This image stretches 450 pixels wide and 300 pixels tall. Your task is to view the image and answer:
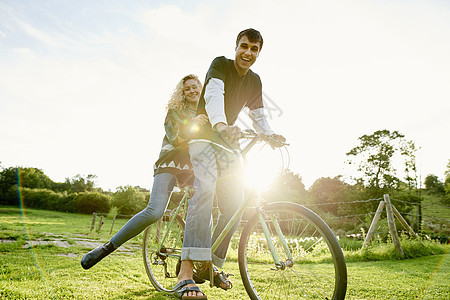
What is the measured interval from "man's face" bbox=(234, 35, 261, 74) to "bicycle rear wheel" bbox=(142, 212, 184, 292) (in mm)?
1589

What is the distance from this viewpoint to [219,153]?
2.20 metres

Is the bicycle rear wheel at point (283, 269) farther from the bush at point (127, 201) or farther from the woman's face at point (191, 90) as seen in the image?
the bush at point (127, 201)

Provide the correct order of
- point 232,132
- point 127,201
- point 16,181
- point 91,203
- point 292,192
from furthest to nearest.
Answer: point 16,181, point 91,203, point 127,201, point 292,192, point 232,132

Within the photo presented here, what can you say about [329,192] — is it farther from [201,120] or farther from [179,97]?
[201,120]

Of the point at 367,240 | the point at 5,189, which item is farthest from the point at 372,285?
the point at 5,189

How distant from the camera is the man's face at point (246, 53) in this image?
7.27 feet

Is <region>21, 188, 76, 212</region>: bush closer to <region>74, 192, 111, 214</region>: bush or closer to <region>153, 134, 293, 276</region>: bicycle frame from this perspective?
<region>74, 192, 111, 214</region>: bush

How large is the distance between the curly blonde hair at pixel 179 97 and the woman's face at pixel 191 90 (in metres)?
0.04

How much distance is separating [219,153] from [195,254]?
0.76 m

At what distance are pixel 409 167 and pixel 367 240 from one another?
2485 centimetres

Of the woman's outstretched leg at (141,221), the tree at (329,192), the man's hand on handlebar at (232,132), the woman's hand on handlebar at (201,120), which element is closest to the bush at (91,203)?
the tree at (329,192)

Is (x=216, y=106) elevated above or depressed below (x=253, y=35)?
below

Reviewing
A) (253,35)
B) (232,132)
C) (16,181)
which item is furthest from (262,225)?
(16,181)

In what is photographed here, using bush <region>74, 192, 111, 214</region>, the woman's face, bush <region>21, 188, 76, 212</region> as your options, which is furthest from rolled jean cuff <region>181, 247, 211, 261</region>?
bush <region>21, 188, 76, 212</region>
